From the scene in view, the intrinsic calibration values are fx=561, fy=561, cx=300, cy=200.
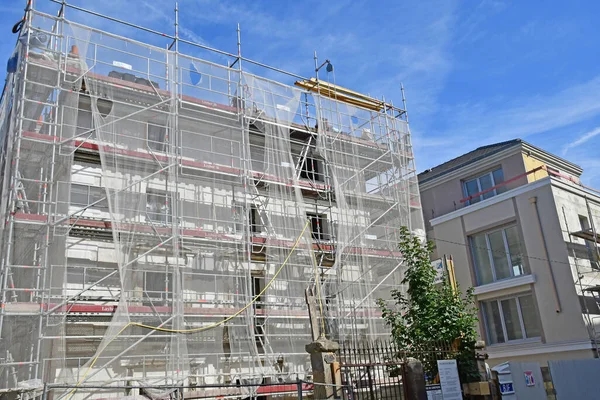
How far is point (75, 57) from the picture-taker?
1695cm

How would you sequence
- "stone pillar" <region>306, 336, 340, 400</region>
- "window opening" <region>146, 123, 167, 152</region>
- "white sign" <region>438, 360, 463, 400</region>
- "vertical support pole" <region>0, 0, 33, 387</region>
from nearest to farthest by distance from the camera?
"stone pillar" <region>306, 336, 340, 400</region> → "white sign" <region>438, 360, 463, 400</region> → "vertical support pole" <region>0, 0, 33, 387</region> → "window opening" <region>146, 123, 167, 152</region>

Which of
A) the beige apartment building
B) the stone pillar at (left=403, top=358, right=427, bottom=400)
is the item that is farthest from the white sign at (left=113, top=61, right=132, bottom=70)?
the beige apartment building

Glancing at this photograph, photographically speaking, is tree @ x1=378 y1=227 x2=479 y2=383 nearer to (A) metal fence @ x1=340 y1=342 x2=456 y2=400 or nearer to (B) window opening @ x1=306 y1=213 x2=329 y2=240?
(A) metal fence @ x1=340 y1=342 x2=456 y2=400

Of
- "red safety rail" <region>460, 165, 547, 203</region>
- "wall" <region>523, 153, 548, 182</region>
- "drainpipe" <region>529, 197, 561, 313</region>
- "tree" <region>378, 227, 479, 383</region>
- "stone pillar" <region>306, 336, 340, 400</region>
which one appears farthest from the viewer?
"wall" <region>523, 153, 548, 182</region>

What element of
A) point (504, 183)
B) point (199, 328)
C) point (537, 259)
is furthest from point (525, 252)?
point (199, 328)

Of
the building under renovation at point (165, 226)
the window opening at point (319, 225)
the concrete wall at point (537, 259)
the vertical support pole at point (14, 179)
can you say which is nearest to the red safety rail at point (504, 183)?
the concrete wall at point (537, 259)

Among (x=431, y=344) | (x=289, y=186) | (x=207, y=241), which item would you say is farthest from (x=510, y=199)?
(x=207, y=241)

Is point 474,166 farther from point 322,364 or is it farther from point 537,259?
point 322,364

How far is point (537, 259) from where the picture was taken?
2116 cm

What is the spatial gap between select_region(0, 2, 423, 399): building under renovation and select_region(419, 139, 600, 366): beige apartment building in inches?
154

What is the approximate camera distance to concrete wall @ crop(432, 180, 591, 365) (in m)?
19.9

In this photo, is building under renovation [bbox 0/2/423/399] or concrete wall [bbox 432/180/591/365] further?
concrete wall [bbox 432/180/591/365]

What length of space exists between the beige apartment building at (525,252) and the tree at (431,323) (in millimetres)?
6587

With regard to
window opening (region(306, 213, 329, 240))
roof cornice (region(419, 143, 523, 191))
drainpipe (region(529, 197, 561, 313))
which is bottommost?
drainpipe (region(529, 197, 561, 313))
